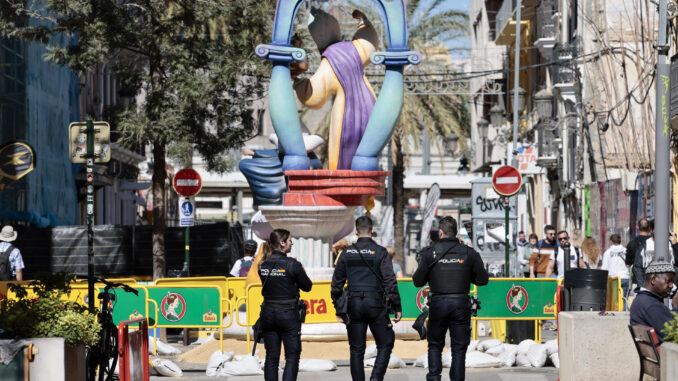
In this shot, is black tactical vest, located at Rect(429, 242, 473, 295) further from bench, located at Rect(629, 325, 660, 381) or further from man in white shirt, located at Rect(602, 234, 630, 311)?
man in white shirt, located at Rect(602, 234, 630, 311)

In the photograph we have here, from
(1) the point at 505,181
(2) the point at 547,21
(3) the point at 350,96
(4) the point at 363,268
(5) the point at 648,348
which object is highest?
(2) the point at 547,21

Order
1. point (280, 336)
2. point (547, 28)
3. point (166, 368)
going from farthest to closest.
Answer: point (547, 28), point (166, 368), point (280, 336)

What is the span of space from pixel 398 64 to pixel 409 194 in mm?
49225

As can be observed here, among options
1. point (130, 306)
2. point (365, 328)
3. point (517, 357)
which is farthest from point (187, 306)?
point (365, 328)

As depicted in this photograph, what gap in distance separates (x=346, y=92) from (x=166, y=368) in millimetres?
5429

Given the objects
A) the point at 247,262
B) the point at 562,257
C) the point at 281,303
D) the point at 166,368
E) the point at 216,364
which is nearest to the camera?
the point at 281,303

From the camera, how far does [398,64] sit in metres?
19.5

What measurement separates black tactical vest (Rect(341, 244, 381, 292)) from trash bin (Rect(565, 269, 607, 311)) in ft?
11.8

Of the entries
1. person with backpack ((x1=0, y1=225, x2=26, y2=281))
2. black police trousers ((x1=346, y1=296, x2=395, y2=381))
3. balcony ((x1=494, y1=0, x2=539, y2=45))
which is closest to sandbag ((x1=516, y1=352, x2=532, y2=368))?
black police trousers ((x1=346, y1=296, x2=395, y2=381))

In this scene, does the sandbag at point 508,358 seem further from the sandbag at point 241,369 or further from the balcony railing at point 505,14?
the balcony railing at point 505,14

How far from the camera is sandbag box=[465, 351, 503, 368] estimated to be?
54.5 ft

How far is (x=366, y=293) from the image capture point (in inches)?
495

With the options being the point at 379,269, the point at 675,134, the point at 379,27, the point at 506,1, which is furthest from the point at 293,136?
the point at 506,1

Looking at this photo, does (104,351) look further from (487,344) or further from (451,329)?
(487,344)
